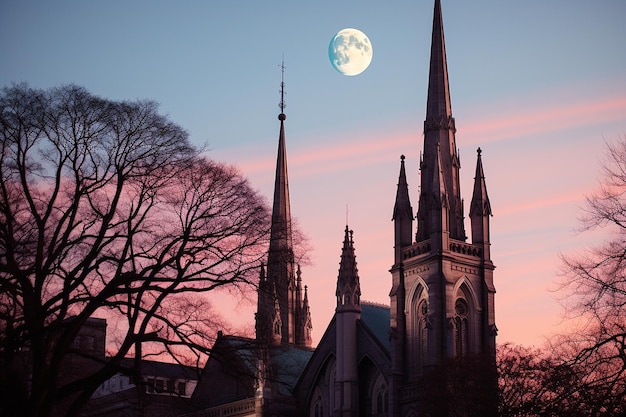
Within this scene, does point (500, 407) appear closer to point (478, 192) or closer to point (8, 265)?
point (478, 192)

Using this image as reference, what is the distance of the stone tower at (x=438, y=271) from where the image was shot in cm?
7588

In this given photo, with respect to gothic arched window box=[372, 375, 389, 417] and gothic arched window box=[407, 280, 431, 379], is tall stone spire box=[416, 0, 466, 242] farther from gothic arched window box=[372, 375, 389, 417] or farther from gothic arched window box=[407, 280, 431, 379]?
gothic arched window box=[372, 375, 389, 417]

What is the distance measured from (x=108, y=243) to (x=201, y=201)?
3.04 meters

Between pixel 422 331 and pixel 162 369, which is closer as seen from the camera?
pixel 162 369

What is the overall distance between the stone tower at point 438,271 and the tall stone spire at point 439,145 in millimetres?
72

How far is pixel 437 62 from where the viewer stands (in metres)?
84.8

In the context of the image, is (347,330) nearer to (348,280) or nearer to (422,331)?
(348,280)

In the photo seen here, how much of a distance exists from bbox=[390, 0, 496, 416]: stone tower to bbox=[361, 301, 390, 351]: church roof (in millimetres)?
4964

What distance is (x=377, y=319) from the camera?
8981 cm

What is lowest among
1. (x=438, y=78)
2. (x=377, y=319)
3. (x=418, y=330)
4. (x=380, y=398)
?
(x=380, y=398)

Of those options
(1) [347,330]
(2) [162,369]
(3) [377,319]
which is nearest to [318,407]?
(3) [377,319]

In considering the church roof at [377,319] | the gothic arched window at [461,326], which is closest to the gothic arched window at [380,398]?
the church roof at [377,319]

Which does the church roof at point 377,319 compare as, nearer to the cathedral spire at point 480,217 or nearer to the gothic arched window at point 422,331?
the gothic arched window at point 422,331

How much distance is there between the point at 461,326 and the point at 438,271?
13.3ft
